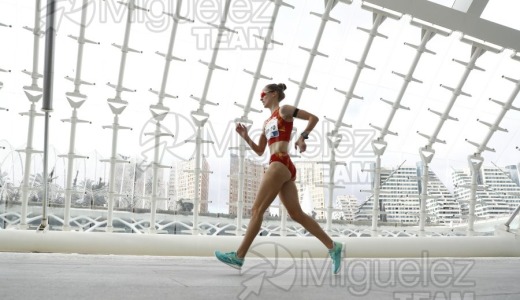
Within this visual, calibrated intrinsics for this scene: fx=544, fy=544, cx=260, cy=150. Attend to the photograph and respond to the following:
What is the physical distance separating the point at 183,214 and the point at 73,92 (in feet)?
8.71

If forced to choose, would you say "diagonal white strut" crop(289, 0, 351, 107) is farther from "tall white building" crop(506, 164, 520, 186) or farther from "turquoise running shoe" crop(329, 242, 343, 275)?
"turquoise running shoe" crop(329, 242, 343, 275)

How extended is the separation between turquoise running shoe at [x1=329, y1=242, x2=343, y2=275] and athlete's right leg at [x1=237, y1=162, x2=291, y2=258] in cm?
59

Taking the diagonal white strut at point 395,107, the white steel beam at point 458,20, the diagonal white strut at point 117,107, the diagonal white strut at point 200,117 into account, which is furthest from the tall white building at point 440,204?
the diagonal white strut at point 117,107

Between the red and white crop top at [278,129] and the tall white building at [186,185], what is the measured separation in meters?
5.14

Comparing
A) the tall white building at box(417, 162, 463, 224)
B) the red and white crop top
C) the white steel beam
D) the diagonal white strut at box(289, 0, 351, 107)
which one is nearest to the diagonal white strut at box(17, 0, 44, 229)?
the diagonal white strut at box(289, 0, 351, 107)

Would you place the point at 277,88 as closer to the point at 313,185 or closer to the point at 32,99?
the point at 32,99

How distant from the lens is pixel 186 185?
8930 mm

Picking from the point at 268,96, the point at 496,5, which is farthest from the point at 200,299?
the point at 496,5

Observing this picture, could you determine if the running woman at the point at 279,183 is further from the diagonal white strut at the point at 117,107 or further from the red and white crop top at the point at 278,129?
the diagonal white strut at the point at 117,107

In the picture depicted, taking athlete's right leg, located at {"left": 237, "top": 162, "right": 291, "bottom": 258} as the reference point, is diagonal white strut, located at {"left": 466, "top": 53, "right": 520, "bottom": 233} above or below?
above

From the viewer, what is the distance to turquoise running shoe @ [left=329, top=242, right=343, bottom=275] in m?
3.76

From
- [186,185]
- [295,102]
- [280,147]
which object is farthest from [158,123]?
[280,147]

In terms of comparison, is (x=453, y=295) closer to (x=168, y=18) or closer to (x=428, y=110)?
(x=168, y=18)

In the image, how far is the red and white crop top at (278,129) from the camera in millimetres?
3807
